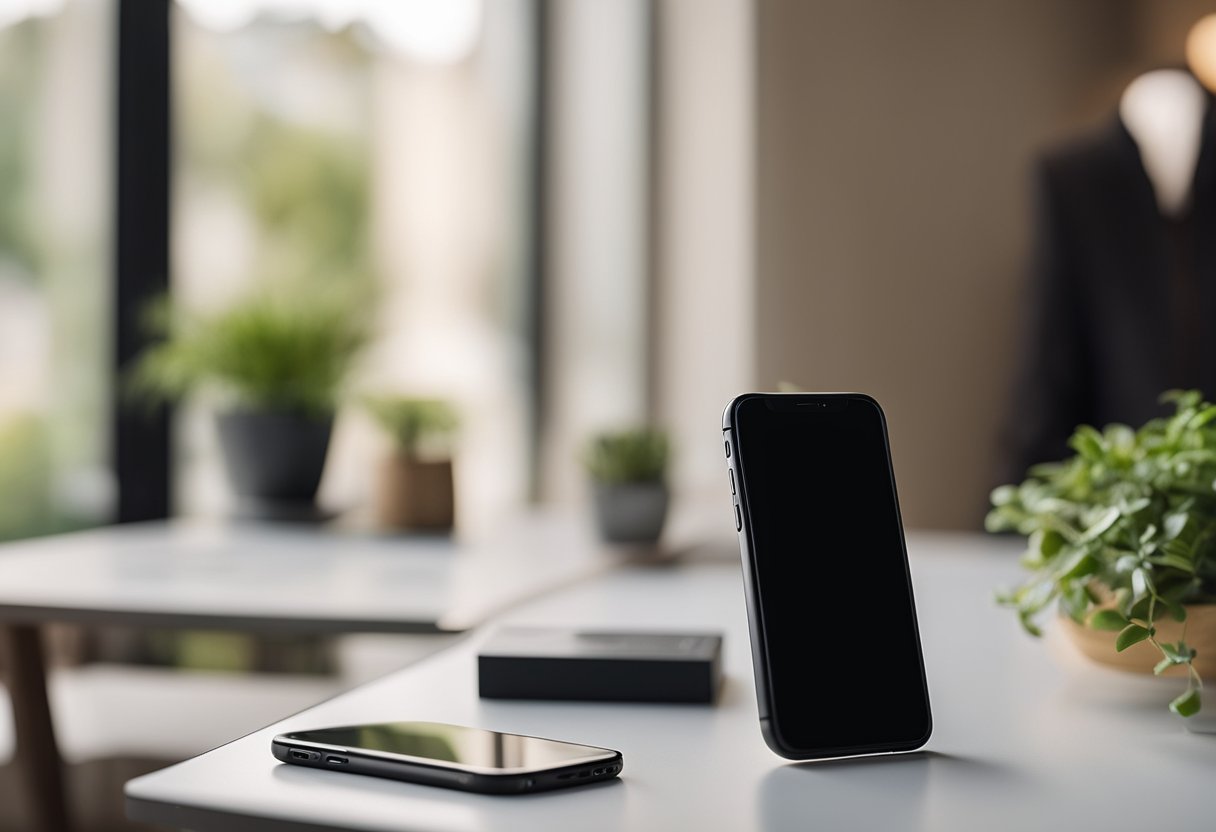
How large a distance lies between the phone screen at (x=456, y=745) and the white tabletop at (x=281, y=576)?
1.28 feet

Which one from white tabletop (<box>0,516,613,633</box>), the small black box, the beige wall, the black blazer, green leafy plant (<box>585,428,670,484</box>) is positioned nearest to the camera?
the small black box

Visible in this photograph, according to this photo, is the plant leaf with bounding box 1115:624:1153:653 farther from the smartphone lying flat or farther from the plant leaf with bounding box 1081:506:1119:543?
the smartphone lying flat

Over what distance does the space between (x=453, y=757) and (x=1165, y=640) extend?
0.49 m

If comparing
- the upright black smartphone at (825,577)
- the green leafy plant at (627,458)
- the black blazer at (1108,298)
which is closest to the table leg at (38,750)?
the green leafy plant at (627,458)

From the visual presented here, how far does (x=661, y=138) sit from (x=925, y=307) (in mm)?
1078

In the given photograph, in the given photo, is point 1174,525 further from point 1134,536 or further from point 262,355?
point 262,355

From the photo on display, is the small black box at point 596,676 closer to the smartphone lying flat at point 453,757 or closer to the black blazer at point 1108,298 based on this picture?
the smartphone lying flat at point 453,757

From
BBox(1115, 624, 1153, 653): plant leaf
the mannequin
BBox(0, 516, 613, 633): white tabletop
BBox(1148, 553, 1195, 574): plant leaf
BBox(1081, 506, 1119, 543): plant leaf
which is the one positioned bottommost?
BBox(0, 516, 613, 633): white tabletop

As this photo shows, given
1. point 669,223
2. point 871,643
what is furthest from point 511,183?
point 871,643

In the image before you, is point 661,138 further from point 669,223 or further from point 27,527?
point 27,527

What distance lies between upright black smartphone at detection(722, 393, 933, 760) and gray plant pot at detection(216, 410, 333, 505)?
47.3 inches

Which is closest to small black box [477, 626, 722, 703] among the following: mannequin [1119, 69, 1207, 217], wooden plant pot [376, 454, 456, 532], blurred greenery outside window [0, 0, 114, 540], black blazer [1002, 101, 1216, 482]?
wooden plant pot [376, 454, 456, 532]

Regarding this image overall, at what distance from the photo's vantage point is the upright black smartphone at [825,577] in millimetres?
646

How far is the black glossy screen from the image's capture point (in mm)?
649
